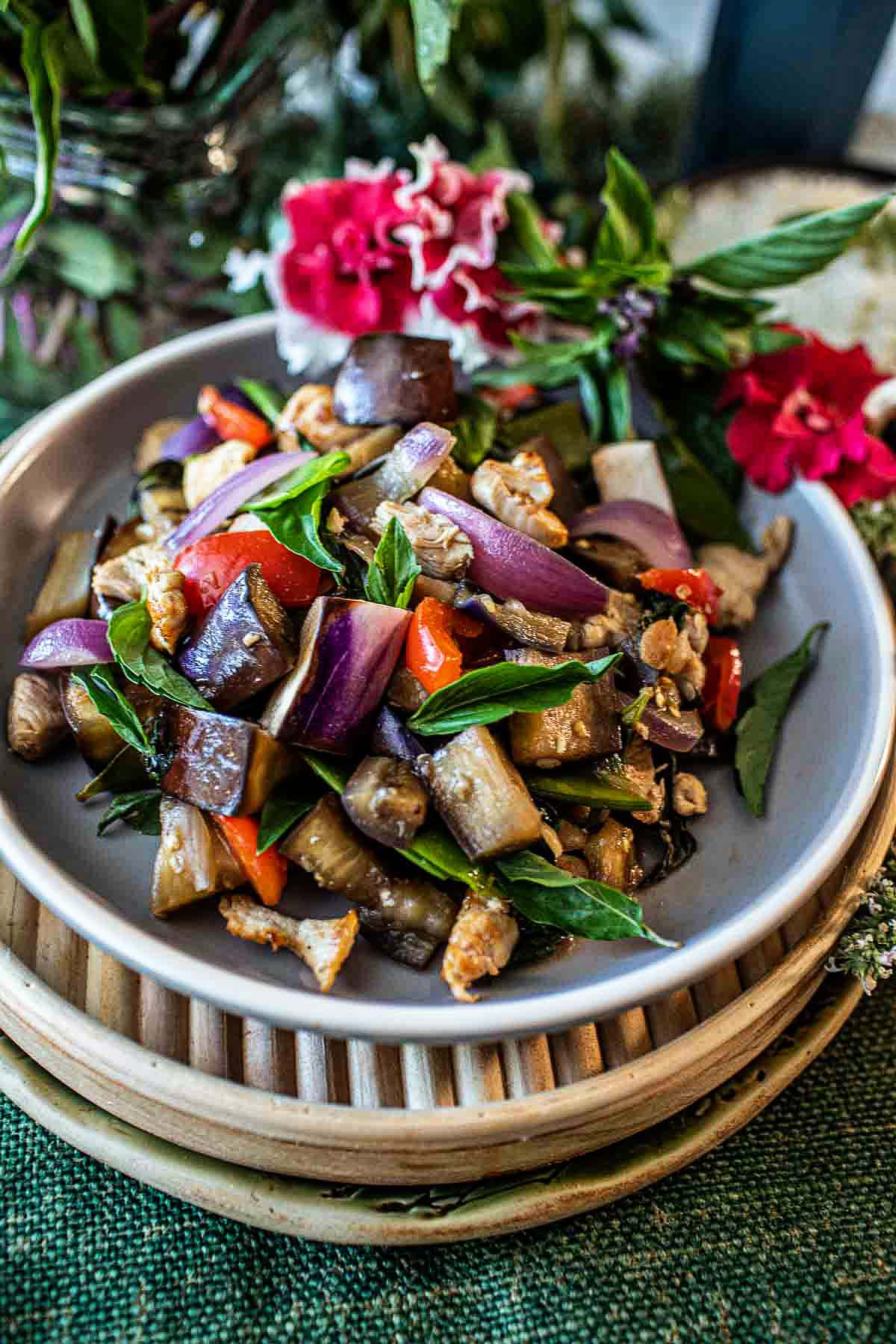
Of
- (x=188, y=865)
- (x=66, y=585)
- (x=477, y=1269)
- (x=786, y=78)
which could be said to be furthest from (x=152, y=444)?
(x=786, y=78)

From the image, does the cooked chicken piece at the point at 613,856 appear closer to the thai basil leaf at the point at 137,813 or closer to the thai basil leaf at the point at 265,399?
the thai basil leaf at the point at 137,813

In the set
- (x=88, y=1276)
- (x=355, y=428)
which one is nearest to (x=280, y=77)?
(x=355, y=428)

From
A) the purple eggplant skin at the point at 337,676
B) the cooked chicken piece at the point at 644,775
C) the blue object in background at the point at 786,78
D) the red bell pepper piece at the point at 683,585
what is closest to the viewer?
the purple eggplant skin at the point at 337,676

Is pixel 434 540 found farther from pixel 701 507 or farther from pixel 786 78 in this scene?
pixel 786 78

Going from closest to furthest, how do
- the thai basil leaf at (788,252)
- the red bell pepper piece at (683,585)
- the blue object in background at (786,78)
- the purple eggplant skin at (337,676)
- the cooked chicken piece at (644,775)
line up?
1. the purple eggplant skin at (337,676)
2. the cooked chicken piece at (644,775)
3. the red bell pepper piece at (683,585)
4. the thai basil leaf at (788,252)
5. the blue object in background at (786,78)

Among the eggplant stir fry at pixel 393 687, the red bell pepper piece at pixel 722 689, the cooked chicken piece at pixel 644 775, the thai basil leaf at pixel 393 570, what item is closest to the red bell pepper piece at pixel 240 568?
the eggplant stir fry at pixel 393 687

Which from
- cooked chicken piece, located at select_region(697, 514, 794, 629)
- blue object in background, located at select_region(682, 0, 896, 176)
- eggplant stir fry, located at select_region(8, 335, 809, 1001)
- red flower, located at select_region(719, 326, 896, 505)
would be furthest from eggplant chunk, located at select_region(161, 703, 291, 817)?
blue object in background, located at select_region(682, 0, 896, 176)

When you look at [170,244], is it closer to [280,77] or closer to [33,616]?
[280,77]
